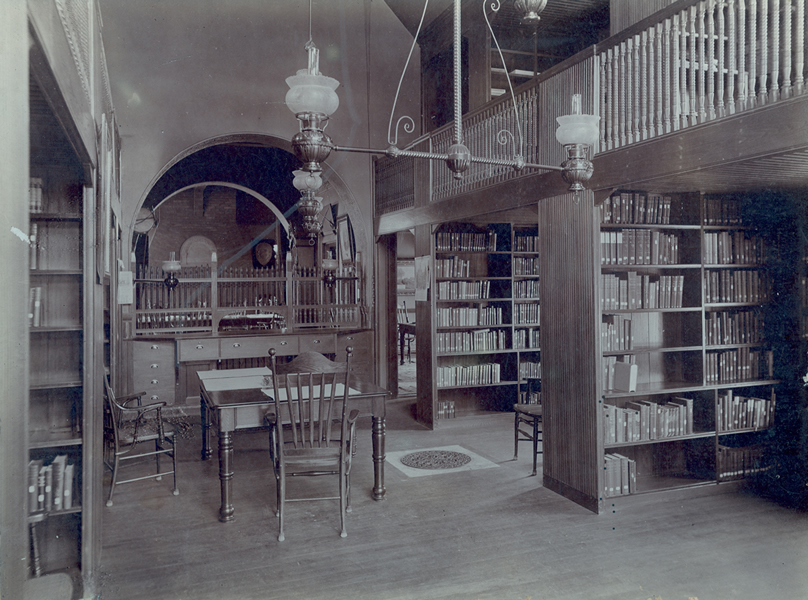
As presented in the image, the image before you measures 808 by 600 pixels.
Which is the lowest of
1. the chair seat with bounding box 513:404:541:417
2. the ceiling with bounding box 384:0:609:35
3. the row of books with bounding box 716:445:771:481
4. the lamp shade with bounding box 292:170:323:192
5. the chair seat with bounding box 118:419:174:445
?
the row of books with bounding box 716:445:771:481

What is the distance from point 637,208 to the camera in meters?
4.91

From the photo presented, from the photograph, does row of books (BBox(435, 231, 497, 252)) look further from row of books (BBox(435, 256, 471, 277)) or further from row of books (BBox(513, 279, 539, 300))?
row of books (BBox(513, 279, 539, 300))

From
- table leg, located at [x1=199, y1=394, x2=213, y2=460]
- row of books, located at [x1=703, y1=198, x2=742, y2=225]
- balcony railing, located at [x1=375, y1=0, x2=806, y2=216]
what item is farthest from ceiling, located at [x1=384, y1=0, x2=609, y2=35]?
table leg, located at [x1=199, y1=394, x2=213, y2=460]

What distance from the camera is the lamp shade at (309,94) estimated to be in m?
2.41

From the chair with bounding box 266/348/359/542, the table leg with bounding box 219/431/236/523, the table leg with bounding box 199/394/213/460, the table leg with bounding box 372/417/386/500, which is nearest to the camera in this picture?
the chair with bounding box 266/348/359/542

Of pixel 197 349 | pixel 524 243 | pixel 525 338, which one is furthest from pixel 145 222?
pixel 525 338

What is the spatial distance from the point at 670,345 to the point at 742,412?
78cm

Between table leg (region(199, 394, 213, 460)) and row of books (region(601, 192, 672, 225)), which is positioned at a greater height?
row of books (region(601, 192, 672, 225))

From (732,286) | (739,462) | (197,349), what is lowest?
(739,462)

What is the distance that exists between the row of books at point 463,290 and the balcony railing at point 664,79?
4.80ft

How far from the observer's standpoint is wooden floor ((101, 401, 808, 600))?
3.27m

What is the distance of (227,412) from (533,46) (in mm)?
6756

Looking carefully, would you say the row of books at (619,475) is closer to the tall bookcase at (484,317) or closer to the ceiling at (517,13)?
the tall bookcase at (484,317)

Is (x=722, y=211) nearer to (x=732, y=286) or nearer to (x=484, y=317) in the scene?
(x=732, y=286)
